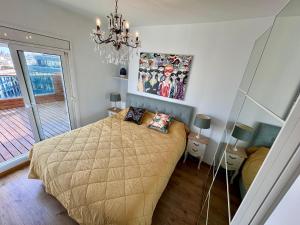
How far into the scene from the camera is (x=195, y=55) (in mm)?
2512

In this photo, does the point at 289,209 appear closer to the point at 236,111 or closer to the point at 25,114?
the point at 236,111

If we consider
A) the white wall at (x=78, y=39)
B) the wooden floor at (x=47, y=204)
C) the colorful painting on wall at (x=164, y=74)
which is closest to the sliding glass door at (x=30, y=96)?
the white wall at (x=78, y=39)

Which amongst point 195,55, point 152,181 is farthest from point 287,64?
point 195,55

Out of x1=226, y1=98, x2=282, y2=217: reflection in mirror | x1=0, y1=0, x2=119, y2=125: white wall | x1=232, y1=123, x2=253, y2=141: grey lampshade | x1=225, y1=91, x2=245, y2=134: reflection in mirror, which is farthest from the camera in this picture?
x1=0, y1=0, x2=119, y2=125: white wall

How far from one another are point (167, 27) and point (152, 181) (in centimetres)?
280

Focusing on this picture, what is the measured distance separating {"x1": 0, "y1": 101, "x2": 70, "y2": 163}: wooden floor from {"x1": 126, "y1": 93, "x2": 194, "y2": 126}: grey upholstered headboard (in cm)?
157

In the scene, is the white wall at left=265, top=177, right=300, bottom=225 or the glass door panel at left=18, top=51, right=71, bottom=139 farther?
the glass door panel at left=18, top=51, right=71, bottom=139

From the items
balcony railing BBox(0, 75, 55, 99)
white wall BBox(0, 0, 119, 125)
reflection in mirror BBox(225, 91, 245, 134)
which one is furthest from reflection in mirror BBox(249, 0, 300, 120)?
balcony railing BBox(0, 75, 55, 99)

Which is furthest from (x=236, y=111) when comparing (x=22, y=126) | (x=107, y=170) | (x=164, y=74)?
(x=22, y=126)

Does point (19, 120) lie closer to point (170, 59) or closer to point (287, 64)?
point (170, 59)

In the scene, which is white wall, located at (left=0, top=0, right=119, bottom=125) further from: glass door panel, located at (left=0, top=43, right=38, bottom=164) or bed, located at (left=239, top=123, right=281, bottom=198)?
bed, located at (left=239, top=123, right=281, bottom=198)

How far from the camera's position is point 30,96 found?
223 cm

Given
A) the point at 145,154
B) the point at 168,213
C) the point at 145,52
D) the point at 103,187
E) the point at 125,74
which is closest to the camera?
the point at 103,187

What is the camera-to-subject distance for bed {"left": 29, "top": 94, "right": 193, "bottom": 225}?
46.8 inches
